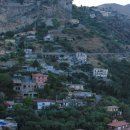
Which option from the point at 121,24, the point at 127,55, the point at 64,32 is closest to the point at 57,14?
the point at 64,32

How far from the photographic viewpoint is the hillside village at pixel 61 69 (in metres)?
21.8

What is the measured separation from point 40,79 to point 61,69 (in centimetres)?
441

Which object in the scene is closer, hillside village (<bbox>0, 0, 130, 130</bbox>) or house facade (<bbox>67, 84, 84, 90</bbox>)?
hillside village (<bbox>0, 0, 130, 130</bbox>)

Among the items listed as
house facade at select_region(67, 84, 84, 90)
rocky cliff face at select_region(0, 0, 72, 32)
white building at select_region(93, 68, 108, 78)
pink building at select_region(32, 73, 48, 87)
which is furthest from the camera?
rocky cliff face at select_region(0, 0, 72, 32)

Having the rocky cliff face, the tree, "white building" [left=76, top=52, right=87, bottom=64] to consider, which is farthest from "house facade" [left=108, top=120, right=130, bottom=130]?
the rocky cliff face

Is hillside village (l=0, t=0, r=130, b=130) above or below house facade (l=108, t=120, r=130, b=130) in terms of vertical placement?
above

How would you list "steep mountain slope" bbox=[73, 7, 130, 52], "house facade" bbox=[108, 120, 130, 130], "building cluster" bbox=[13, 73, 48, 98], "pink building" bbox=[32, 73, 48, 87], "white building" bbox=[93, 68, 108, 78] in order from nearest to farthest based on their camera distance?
"house facade" bbox=[108, 120, 130, 130] → "building cluster" bbox=[13, 73, 48, 98] → "pink building" bbox=[32, 73, 48, 87] → "white building" bbox=[93, 68, 108, 78] → "steep mountain slope" bbox=[73, 7, 130, 52]

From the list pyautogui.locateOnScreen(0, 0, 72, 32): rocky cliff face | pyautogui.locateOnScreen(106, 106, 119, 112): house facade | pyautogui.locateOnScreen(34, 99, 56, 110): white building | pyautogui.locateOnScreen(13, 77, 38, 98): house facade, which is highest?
pyautogui.locateOnScreen(0, 0, 72, 32): rocky cliff face

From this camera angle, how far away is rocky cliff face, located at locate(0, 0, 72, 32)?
40.7 m

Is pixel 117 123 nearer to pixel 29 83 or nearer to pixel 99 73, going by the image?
pixel 29 83

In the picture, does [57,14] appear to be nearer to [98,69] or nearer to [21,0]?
[21,0]

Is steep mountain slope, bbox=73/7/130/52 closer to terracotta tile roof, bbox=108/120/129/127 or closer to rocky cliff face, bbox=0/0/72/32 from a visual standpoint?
rocky cliff face, bbox=0/0/72/32

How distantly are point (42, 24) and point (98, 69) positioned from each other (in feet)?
32.5

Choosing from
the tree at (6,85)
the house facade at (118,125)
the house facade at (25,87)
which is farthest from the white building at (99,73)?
the house facade at (118,125)
